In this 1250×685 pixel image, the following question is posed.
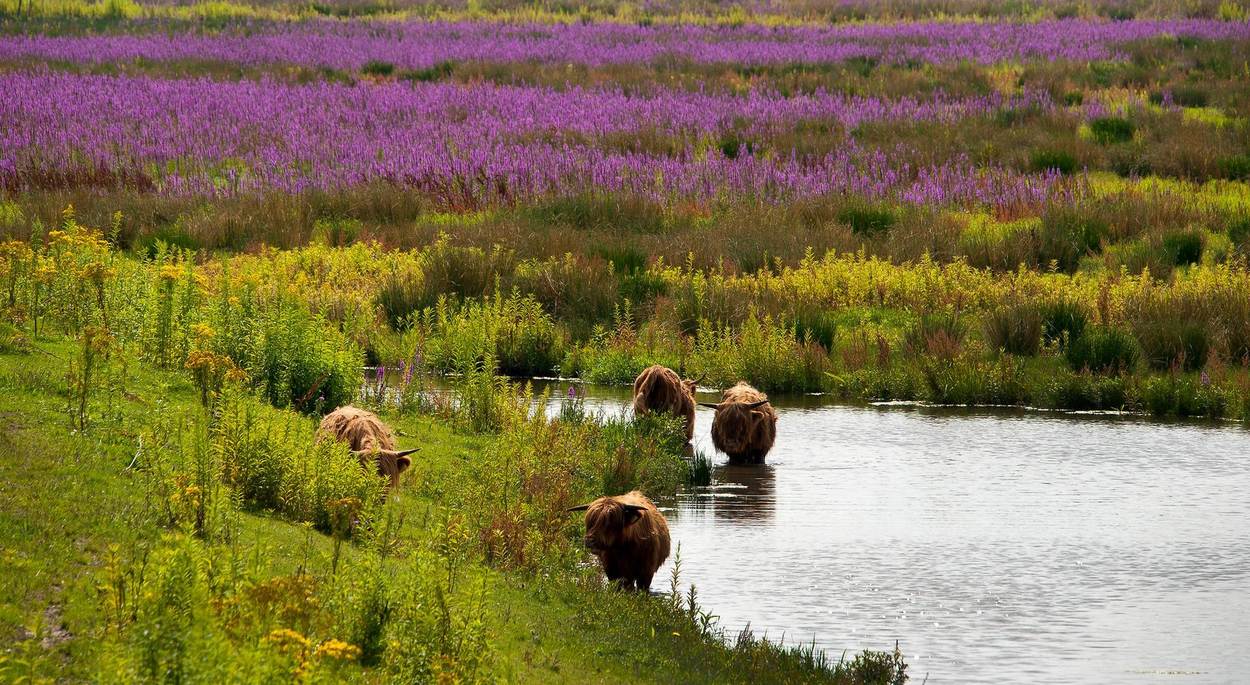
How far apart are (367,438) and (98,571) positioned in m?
3.15

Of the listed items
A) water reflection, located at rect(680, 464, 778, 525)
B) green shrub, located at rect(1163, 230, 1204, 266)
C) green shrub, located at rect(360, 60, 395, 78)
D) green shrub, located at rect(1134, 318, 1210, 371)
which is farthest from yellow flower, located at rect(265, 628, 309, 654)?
green shrub, located at rect(360, 60, 395, 78)

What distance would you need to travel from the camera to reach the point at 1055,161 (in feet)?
86.8

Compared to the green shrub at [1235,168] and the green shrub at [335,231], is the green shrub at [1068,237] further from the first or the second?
the green shrub at [335,231]

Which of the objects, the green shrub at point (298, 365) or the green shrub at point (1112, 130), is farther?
the green shrub at point (1112, 130)

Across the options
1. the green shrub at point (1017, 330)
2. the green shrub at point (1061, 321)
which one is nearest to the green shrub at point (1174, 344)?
the green shrub at point (1061, 321)

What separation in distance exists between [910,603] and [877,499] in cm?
240

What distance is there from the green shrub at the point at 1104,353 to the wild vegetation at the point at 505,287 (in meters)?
0.04

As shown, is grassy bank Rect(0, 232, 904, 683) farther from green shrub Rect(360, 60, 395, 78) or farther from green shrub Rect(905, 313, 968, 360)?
green shrub Rect(360, 60, 395, 78)

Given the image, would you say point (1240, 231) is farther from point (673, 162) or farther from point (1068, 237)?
point (673, 162)

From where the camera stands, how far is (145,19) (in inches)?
2012

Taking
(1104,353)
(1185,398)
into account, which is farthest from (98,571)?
(1104,353)

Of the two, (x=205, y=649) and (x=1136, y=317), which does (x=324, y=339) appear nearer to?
(x=205, y=649)

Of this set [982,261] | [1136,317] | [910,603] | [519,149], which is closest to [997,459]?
[910,603]

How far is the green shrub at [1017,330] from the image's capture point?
15.9m
